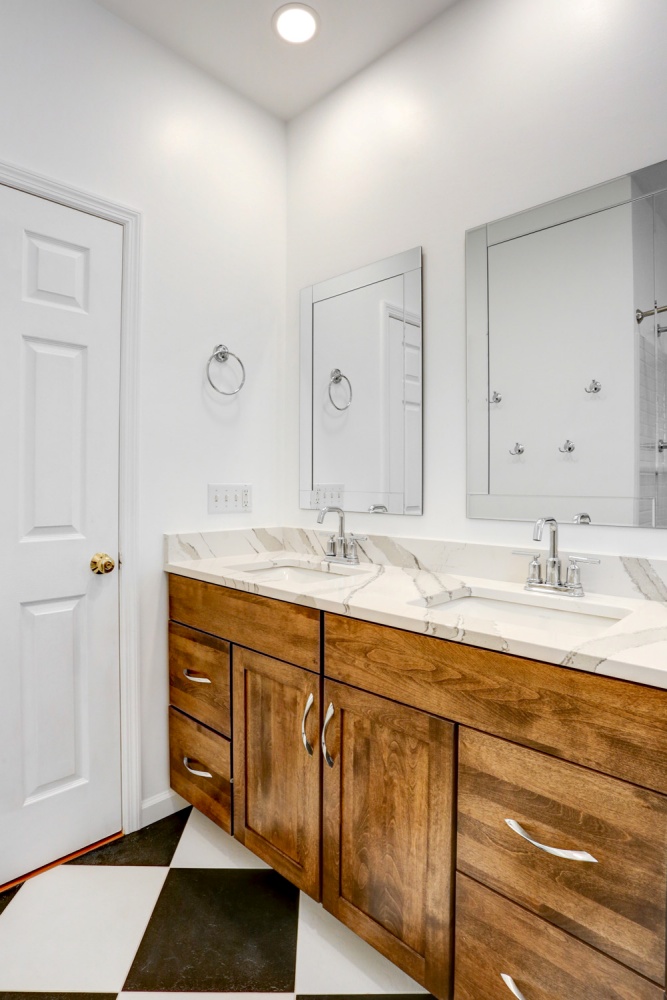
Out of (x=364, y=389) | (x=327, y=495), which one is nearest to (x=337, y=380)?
(x=364, y=389)

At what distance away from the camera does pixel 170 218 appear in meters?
1.94

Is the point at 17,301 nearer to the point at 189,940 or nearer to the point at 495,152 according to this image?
the point at 495,152

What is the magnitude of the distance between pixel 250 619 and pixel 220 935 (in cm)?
78

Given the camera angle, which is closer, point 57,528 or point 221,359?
point 57,528

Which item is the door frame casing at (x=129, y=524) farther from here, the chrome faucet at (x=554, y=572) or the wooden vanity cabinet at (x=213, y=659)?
the chrome faucet at (x=554, y=572)

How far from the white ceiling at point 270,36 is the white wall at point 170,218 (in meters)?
0.06

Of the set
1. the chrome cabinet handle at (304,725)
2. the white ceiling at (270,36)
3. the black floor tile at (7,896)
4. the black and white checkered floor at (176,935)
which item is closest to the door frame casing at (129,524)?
the black and white checkered floor at (176,935)

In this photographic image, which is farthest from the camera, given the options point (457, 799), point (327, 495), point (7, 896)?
point (327, 495)

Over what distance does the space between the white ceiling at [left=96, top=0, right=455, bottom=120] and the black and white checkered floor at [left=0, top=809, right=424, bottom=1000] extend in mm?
2641

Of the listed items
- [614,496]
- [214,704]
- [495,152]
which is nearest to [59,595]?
[214,704]

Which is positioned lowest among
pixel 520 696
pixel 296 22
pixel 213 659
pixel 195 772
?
pixel 195 772

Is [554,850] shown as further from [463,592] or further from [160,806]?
[160,806]

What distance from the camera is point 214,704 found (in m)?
1.71

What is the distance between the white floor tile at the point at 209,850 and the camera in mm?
1676
